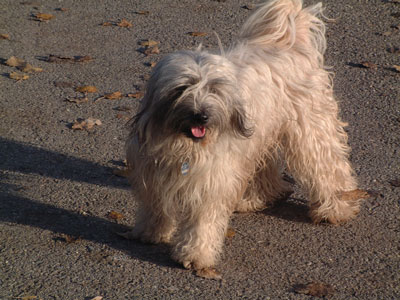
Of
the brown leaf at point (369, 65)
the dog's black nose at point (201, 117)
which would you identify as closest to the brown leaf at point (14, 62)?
the brown leaf at point (369, 65)

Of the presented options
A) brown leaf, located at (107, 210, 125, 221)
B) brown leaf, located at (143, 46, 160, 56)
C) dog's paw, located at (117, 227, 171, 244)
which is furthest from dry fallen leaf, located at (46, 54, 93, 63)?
dog's paw, located at (117, 227, 171, 244)

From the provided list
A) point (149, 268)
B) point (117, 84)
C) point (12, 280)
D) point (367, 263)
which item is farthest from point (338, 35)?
point (12, 280)

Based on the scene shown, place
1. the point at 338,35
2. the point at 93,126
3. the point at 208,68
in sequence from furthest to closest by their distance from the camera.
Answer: the point at 338,35
the point at 93,126
the point at 208,68

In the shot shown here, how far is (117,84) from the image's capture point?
7109 mm

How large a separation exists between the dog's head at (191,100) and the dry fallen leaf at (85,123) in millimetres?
2348

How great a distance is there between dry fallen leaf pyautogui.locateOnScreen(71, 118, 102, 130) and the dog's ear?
8.48 feet

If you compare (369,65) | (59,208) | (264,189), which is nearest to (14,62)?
(59,208)

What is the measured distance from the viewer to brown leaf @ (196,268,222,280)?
420cm

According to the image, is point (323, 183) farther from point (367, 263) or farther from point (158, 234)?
point (158, 234)

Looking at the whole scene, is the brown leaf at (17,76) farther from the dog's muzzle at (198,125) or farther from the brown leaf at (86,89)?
the dog's muzzle at (198,125)

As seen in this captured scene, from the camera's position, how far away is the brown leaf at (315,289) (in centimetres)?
409

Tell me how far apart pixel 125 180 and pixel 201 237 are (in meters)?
1.40

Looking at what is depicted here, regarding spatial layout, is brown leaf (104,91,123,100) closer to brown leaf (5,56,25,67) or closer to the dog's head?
brown leaf (5,56,25,67)

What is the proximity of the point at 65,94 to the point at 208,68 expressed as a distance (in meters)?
3.46
